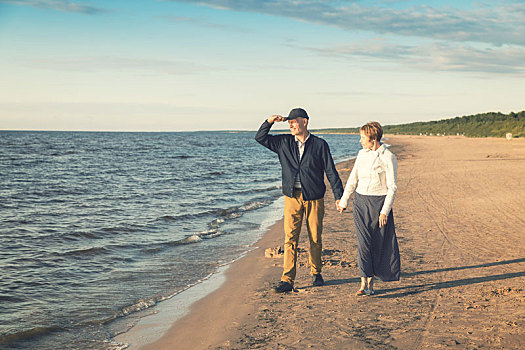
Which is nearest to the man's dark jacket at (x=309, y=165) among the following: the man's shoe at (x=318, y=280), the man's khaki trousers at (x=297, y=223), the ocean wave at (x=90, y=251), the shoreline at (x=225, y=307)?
the man's khaki trousers at (x=297, y=223)

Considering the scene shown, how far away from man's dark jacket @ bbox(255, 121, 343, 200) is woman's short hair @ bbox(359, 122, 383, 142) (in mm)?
571

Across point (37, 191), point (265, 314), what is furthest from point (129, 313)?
point (37, 191)

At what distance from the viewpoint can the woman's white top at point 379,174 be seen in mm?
5255

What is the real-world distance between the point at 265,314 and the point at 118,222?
7.53 meters

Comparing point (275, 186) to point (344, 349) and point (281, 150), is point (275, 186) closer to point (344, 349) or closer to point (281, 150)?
point (281, 150)

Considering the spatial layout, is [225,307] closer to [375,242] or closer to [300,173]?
[300,173]

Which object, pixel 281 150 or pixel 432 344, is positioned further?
pixel 281 150

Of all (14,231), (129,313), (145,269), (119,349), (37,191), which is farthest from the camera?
(37,191)

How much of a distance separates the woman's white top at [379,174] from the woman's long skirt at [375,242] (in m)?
0.11

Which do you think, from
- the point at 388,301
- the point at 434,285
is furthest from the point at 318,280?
the point at 434,285

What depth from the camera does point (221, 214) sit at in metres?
13.4

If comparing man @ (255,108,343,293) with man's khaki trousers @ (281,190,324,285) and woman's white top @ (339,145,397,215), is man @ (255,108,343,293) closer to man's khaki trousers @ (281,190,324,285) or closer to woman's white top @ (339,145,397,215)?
man's khaki trousers @ (281,190,324,285)

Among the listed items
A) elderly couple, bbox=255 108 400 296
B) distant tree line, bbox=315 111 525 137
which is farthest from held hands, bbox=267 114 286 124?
distant tree line, bbox=315 111 525 137

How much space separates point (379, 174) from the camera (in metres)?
5.34
